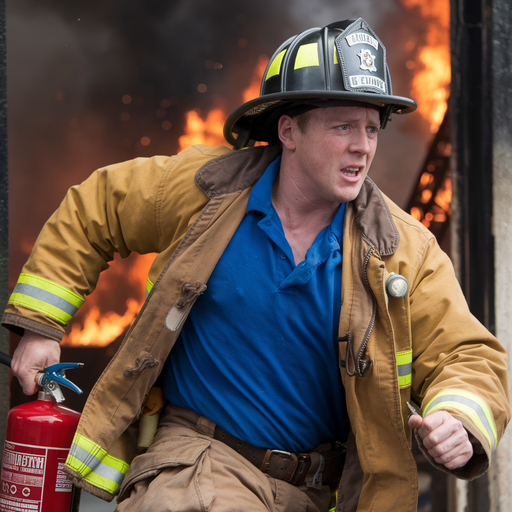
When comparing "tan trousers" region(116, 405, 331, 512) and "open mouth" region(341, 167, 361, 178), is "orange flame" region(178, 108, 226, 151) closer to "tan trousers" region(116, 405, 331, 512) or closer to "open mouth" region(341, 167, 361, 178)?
"open mouth" region(341, 167, 361, 178)

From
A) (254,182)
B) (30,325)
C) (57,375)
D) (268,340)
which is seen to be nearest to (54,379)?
(57,375)

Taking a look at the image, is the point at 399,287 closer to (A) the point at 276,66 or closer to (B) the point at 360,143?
(B) the point at 360,143

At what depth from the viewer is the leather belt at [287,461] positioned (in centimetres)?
238

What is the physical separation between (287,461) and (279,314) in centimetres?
58

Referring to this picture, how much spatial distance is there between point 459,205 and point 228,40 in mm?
1739

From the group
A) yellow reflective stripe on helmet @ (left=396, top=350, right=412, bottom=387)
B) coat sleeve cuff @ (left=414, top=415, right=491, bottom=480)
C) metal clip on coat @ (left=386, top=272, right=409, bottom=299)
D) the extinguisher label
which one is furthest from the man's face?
the extinguisher label

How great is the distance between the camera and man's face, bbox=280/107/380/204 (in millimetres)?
2371

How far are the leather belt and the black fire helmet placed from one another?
1.33m

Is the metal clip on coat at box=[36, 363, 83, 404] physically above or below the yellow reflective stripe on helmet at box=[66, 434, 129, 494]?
above

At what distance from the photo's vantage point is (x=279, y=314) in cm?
234

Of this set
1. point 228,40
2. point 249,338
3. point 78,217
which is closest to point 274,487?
point 249,338

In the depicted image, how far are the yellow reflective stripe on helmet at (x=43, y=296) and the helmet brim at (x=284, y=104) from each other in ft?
3.26

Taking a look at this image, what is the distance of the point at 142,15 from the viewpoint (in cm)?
378

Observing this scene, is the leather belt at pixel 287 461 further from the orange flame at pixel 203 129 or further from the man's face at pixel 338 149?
the orange flame at pixel 203 129
